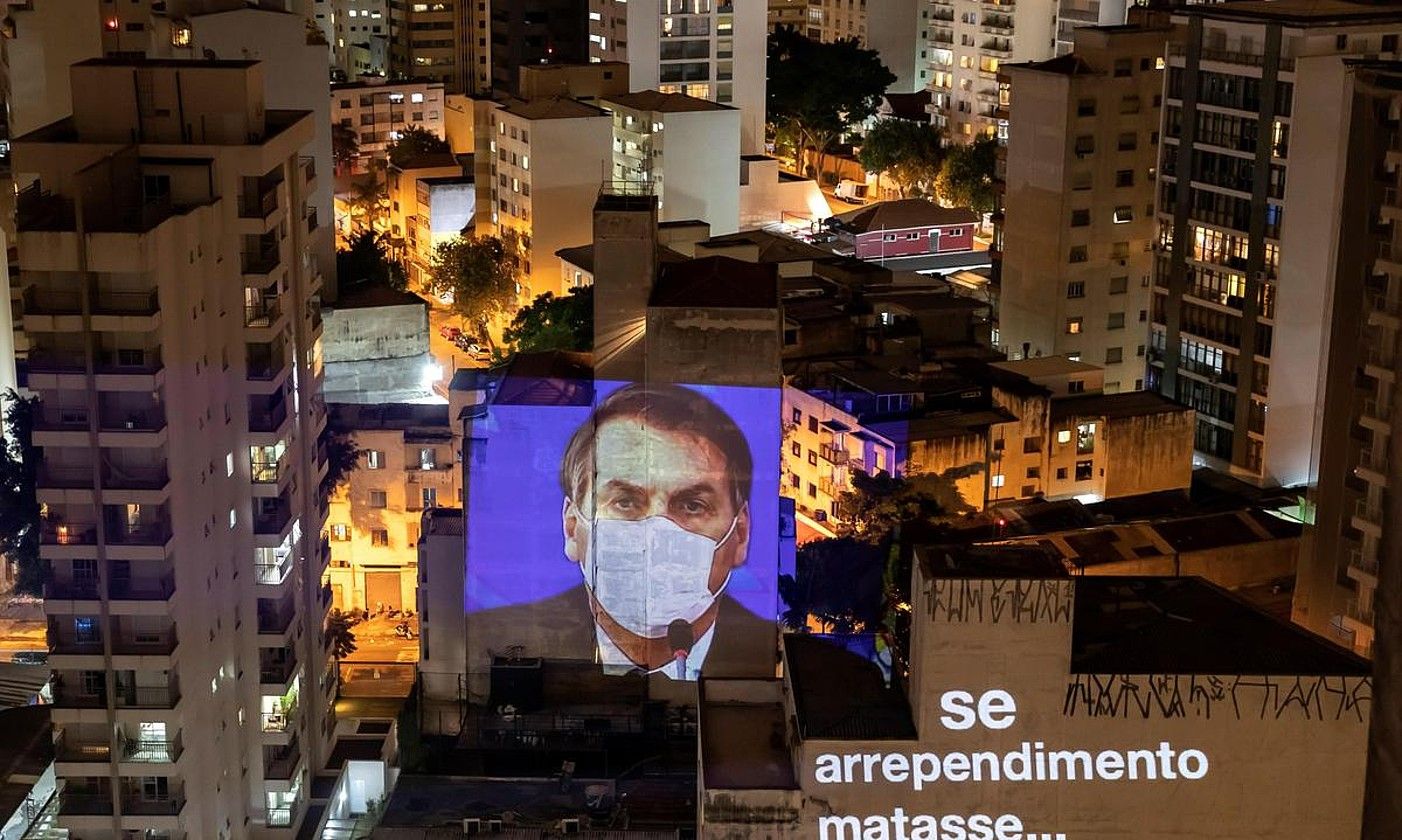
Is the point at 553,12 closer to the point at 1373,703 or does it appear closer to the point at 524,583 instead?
the point at 524,583

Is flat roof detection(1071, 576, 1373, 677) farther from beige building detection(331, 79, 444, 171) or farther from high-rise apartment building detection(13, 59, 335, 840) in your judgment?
beige building detection(331, 79, 444, 171)

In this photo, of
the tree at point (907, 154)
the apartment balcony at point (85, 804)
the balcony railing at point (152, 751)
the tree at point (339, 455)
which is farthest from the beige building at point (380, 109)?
the apartment balcony at point (85, 804)

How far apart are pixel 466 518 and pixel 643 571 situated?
3.10 m

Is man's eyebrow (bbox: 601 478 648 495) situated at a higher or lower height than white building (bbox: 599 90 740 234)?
lower

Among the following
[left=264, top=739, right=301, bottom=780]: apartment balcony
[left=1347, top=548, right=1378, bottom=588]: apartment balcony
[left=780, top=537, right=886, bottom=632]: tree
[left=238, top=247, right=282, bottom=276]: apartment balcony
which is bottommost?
[left=264, top=739, right=301, bottom=780]: apartment balcony

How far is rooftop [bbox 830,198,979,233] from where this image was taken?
60875 mm

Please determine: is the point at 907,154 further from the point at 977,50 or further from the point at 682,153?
the point at 682,153

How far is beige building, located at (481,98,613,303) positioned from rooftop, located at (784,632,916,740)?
31761 mm

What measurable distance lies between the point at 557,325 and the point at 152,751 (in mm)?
24209

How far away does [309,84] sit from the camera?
150 ft

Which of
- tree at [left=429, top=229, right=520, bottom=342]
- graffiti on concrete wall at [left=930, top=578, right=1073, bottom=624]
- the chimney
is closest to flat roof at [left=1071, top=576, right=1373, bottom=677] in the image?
graffiti on concrete wall at [left=930, top=578, right=1073, bottom=624]

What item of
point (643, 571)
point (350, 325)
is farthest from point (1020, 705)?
point (350, 325)

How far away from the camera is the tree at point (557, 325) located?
1784 inches

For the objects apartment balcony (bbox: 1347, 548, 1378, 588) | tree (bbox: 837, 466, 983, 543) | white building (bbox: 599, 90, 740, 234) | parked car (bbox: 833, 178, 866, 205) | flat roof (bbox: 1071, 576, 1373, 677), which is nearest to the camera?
flat roof (bbox: 1071, 576, 1373, 677)
